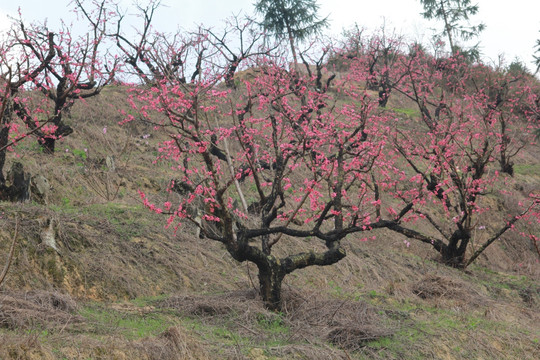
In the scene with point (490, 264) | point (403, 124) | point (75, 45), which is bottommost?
point (490, 264)

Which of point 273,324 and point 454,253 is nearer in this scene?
point 273,324

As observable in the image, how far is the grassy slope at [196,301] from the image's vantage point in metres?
5.64

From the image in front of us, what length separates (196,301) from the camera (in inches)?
300

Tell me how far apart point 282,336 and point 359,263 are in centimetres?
608

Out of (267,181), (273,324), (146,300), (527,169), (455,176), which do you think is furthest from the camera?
(527,169)

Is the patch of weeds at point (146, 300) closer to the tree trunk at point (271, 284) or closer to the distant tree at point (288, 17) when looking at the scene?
the tree trunk at point (271, 284)

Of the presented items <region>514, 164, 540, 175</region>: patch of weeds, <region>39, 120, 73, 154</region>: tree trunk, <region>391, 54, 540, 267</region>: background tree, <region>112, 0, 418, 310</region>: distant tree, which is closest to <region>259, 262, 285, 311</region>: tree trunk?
<region>112, 0, 418, 310</region>: distant tree

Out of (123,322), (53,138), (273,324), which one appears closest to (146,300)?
(123,322)

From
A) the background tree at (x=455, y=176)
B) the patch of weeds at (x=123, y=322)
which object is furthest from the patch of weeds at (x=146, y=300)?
the background tree at (x=455, y=176)

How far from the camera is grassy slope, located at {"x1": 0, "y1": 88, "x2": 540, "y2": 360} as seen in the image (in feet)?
18.5

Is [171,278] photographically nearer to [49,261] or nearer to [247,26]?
[49,261]

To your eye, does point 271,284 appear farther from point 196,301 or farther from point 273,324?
point 196,301

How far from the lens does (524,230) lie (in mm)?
18953

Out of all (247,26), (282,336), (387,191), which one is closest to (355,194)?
(387,191)
